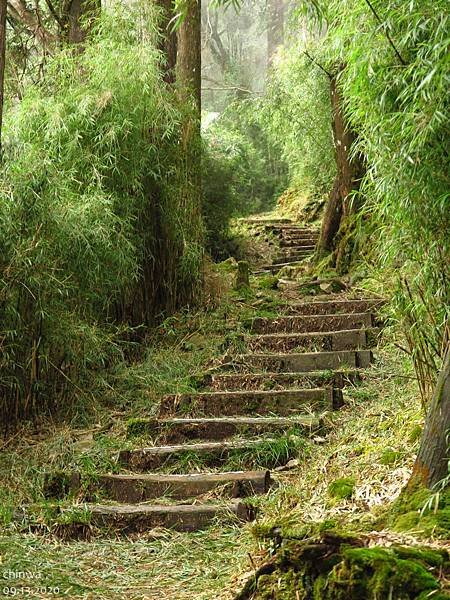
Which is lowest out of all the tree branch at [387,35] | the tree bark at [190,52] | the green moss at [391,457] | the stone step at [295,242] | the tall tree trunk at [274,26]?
the green moss at [391,457]

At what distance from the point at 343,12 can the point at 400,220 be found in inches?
43.8

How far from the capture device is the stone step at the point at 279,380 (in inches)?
203

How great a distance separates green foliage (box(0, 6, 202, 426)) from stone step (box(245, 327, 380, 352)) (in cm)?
106

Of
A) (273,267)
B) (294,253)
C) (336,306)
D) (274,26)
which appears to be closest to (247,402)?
(336,306)

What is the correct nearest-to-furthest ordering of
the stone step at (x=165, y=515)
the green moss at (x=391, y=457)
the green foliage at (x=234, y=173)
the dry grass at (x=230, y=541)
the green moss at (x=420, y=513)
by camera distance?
the green moss at (x=420, y=513) < the dry grass at (x=230, y=541) < the green moss at (x=391, y=457) < the stone step at (x=165, y=515) < the green foliage at (x=234, y=173)

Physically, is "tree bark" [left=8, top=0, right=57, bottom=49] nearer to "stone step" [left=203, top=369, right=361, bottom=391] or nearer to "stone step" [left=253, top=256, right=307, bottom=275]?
"stone step" [left=253, top=256, right=307, bottom=275]

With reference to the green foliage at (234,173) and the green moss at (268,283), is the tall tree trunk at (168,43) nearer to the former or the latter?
the green foliage at (234,173)

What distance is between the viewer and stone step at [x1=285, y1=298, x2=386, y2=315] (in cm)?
663

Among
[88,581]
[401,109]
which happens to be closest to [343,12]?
[401,109]

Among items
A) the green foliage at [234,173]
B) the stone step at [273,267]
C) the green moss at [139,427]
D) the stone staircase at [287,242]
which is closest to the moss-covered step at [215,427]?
the green moss at [139,427]

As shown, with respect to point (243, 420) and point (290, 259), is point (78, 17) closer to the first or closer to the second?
point (290, 259)

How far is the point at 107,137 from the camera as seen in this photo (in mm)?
5992

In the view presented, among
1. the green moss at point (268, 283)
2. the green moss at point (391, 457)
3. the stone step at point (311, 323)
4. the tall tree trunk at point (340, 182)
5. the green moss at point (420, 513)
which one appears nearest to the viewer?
the green moss at point (420, 513)

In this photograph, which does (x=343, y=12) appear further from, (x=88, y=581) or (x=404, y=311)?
(x=88, y=581)
